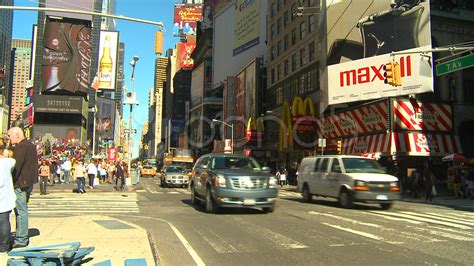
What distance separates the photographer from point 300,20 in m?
53.2

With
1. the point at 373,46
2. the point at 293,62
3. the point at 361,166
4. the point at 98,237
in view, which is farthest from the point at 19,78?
the point at 98,237

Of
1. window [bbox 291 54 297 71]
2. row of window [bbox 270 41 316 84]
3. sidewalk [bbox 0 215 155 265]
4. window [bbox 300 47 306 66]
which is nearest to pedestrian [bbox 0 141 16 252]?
sidewalk [bbox 0 215 155 265]

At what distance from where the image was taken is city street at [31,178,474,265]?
760 centimetres

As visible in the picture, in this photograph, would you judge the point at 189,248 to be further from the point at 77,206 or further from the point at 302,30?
the point at 302,30

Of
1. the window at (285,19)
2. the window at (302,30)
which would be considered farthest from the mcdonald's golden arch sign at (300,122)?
the window at (285,19)

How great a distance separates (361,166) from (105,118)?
12931 cm

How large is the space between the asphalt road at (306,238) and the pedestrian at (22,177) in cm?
231

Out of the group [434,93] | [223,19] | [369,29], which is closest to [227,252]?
[434,93]

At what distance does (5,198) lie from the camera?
731 cm

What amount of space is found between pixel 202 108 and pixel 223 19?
27844 millimetres

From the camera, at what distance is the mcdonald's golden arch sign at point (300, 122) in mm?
46281

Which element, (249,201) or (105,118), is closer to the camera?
(249,201)

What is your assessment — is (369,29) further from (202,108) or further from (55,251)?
(202,108)

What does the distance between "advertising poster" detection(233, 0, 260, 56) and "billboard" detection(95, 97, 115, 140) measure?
5542 centimetres
